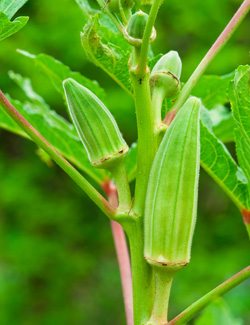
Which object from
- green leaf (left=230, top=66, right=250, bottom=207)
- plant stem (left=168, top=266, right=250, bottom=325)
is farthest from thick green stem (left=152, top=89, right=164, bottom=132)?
plant stem (left=168, top=266, right=250, bottom=325)

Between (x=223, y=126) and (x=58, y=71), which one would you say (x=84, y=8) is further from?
(x=223, y=126)

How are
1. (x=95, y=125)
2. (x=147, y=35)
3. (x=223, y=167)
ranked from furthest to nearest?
(x=223, y=167) → (x=95, y=125) → (x=147, y=35)

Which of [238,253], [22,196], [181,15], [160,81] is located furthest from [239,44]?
[160,81]

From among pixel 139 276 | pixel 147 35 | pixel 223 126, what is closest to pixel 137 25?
pixel 147 35

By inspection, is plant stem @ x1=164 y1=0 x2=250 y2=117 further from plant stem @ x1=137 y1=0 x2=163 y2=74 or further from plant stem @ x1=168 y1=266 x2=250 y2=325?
plant stem @ x1=168 y1=266 x2=250 y2=325

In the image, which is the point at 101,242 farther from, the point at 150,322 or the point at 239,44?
the point at 150,322

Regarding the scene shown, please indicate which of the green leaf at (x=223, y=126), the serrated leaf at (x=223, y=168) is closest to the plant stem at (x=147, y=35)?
the serrated leaf at (x=223, y=168)
